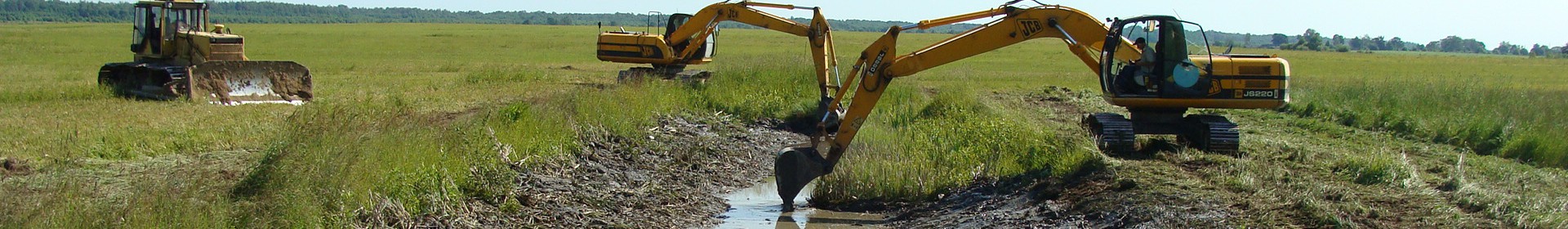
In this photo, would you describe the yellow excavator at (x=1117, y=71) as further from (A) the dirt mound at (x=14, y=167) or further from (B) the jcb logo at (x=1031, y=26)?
(A) the dirt mound at (x=14, y=167)

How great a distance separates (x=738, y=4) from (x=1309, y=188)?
12868 millimetres

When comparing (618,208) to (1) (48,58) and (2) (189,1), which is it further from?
(1) (48,58)

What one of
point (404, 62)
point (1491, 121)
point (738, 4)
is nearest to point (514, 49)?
point (404, 62)

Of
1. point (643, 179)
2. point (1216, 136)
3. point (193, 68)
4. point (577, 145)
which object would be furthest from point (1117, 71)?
point (193, 68)

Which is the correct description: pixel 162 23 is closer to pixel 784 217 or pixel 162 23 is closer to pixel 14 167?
pixel 14 167

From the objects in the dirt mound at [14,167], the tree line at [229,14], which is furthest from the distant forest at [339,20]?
the dirt mound at [14,167]

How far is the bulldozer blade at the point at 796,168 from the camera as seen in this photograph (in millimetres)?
11984

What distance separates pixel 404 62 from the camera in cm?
3788

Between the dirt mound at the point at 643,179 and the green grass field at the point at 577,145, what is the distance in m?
0.26

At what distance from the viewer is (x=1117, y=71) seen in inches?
502

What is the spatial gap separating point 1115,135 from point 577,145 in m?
5.05

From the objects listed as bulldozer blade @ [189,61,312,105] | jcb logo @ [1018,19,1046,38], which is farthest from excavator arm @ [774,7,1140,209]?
bulldozer blade @ [189,61,312,105]

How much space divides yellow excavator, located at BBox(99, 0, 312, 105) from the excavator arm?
965 centimetres

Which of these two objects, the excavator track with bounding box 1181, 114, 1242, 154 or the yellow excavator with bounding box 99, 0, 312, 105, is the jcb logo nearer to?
the excavator track with bounding box 1181, 114, 1242, 154
